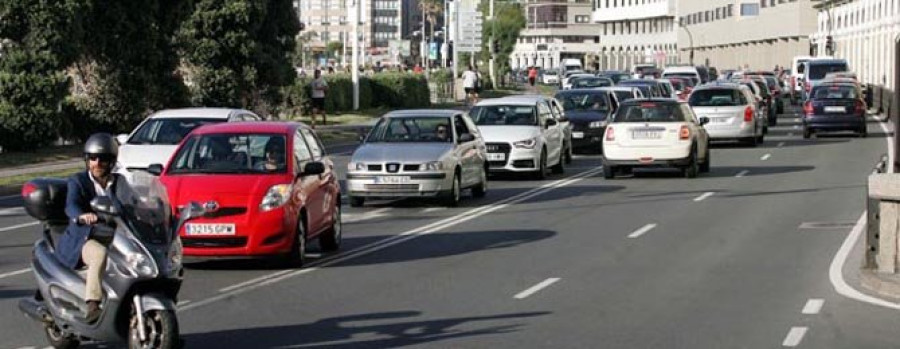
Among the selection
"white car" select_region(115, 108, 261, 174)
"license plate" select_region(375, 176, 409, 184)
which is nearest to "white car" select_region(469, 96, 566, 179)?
"white car" select_region(115, 108, 261, 174)

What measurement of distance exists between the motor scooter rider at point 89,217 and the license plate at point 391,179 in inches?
496

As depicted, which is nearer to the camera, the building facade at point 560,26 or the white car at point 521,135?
the white car at point 521,135

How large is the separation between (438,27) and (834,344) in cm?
18001

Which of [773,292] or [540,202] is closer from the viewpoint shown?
[773,292]

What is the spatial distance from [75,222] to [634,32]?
152 metres

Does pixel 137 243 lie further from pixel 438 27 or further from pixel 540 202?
pixel 438 27

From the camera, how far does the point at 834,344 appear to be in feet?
37.9

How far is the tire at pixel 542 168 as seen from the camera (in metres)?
30.3

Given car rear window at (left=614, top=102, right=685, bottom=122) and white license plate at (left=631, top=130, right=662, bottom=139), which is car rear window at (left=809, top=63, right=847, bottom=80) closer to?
car rear window at (left=614, top=102, right=685, bottom=122)

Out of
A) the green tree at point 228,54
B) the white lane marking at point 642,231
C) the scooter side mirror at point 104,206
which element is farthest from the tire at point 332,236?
the green tree at point 228,54

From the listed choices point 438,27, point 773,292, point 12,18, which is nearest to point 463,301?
point 773,292

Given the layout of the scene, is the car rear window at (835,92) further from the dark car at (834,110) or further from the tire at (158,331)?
the tire at (158,331)

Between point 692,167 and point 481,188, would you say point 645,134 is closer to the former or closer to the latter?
point 692,167

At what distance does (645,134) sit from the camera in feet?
98.4
